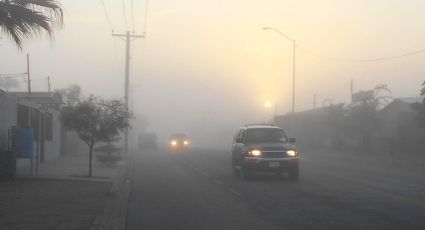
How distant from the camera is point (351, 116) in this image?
57.1 m

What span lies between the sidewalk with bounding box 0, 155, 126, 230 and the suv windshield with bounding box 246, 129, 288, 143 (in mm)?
5504

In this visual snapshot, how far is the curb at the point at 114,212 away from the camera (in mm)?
12779

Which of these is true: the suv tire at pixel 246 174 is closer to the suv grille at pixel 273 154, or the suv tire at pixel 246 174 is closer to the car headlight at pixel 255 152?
the car headlight at pixel 255 152

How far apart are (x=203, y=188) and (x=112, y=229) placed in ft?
29.5

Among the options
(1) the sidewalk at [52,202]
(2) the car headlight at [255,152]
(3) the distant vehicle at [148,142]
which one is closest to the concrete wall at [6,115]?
(1) the sidewalk at [52,202]

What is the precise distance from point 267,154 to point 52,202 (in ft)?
31.6

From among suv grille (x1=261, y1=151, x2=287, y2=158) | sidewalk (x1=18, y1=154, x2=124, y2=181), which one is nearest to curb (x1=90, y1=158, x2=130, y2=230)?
sidewalk (x1=18, y1=154, x2=124, y2=181)

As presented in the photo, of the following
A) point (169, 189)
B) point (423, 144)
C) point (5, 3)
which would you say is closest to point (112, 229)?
point (5, 3)

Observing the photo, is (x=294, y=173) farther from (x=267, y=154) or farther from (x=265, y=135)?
(x=265, y=135)

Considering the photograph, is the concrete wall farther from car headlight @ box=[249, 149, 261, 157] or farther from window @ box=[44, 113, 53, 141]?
window @ box=[44, 113, 53, 141]

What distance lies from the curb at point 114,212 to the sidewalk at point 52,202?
0.10 meters

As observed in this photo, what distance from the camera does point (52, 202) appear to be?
649 inches

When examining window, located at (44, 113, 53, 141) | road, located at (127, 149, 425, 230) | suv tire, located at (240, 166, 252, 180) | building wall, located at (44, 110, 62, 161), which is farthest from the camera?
building wall, located at (44, 110, 62, 161)

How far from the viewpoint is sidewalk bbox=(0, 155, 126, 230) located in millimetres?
12789
